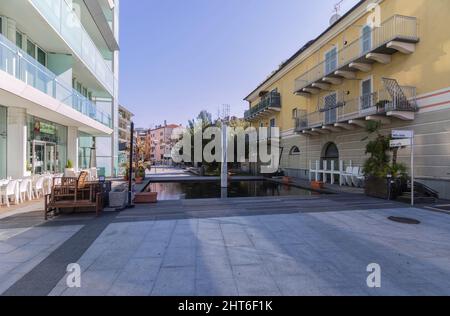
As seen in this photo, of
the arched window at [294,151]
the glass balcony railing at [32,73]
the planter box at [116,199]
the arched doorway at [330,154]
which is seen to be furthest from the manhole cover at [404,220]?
the arched window at [294,151]

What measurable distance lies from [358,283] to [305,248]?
4.60 feet

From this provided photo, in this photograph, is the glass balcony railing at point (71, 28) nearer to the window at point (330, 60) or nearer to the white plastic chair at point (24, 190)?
the white plastic chair at point (24, 190)

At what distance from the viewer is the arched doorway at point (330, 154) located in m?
18.1

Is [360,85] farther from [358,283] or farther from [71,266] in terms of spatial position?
[71,266]

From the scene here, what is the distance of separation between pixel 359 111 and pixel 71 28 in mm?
15788

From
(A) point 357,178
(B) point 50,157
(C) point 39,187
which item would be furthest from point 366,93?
(B) point 50,157

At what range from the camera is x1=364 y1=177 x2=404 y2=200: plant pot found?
34.4 ft

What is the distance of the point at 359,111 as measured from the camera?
48.5 feet

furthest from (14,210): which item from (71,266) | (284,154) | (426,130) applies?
(284,154)

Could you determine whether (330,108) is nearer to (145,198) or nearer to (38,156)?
(145,198)

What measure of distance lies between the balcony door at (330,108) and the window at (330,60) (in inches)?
69.1

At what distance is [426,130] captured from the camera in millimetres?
11445

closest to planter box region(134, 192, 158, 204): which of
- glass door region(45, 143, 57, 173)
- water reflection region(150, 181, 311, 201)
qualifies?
water reflection region(150, 181, 311, 201)

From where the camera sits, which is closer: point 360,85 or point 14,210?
point 14,210
